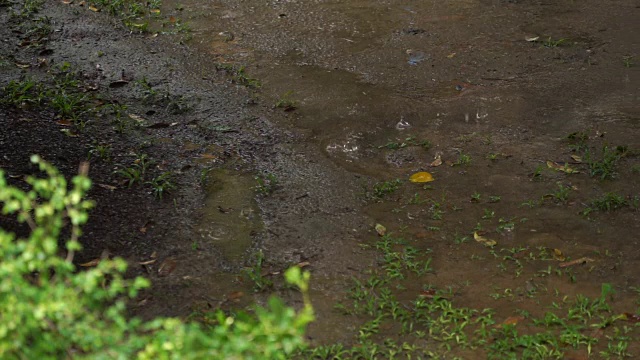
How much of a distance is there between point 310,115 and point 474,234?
64.6 inches

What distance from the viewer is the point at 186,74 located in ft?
19.0

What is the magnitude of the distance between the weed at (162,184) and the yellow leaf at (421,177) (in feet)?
4.57

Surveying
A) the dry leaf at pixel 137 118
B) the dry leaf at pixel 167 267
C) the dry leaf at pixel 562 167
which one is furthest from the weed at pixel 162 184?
the dry leaf at pixel 562 167

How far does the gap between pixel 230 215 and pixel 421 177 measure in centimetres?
116

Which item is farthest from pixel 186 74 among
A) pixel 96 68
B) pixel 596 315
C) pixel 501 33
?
pixel 596 315

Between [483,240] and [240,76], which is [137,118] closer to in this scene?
[240,76]

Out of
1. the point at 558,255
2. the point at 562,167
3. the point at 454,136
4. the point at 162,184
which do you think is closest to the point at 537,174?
the point at 562,167

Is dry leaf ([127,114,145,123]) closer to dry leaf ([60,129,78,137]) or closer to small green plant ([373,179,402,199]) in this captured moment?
dry leaf ([60,129,78,137])

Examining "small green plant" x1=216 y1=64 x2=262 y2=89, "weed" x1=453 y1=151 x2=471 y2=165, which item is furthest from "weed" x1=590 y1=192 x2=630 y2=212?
"small green plant" x1=216 y1=64 x2=262 y2=89

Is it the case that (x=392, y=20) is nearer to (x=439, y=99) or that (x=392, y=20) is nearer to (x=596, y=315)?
(x=439, y=99)

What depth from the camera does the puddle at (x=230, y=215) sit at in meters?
3.92

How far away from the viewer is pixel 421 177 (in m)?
4.50

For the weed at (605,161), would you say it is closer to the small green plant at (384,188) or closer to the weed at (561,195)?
the weed at (561,195)

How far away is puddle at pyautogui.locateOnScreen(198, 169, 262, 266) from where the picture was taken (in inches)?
154
